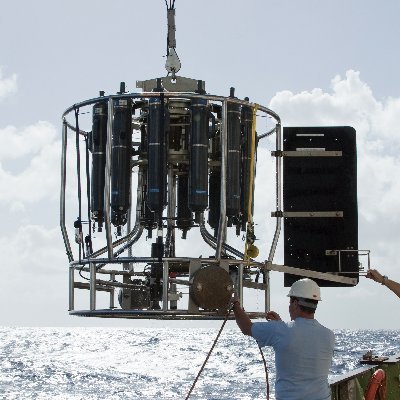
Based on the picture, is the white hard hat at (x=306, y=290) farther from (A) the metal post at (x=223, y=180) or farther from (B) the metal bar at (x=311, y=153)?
(B) the metal bar at (x=311, y=153)

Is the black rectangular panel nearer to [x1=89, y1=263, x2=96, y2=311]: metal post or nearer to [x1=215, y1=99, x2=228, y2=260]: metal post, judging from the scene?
[x1=215, y1=99, x2=228, y2=260]: metal post

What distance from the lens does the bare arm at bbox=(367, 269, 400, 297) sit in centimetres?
1280

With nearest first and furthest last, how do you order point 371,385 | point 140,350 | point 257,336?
1. point 257,336
2. point 371,385
3. point 140,350

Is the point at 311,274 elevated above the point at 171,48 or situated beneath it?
situated beneath

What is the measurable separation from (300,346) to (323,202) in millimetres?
6215

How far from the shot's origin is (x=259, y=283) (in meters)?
14.8

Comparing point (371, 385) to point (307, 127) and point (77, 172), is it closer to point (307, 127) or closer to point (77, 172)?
point (307, 127)

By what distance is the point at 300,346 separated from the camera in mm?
10211

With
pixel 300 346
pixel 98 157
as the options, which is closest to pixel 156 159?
pixel 98 157

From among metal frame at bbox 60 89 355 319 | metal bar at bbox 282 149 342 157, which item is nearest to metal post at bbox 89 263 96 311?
→ metal frame at bbox 60 89 355 319

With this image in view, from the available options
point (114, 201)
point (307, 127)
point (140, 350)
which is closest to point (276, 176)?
point (307, 127)

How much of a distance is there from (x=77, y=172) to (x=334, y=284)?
4.38 m

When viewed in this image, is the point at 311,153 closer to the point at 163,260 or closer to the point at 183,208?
the point at 183,208

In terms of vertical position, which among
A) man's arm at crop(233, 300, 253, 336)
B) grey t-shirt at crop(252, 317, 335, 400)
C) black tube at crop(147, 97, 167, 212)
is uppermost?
black tube at crop(147, 97, 167, 212)
